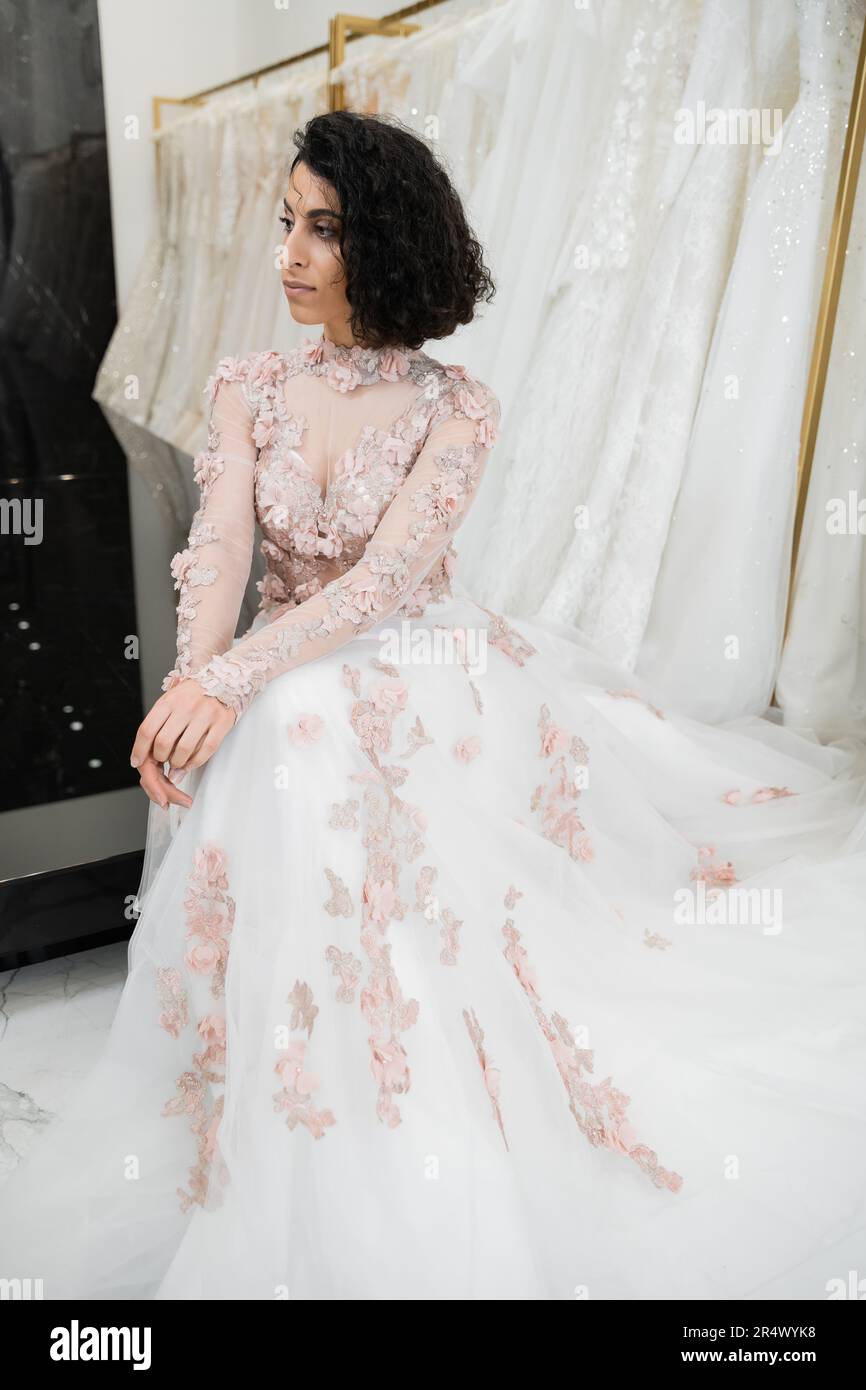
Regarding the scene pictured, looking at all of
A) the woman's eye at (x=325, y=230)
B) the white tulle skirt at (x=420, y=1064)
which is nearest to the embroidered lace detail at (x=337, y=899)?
the white tulle skirt at (x=420, y=1064)

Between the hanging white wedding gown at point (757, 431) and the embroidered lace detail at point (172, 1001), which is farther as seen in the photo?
the hanging white wedding gown at point (757, 431)

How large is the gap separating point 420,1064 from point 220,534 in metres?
0.78

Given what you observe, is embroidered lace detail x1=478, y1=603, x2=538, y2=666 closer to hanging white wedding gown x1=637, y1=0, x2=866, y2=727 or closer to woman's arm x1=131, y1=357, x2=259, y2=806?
woman's arm x1=131, y1=357, x2=259, y2=806

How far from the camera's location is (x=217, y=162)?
16.8ft

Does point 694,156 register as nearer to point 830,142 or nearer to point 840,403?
point 830,142

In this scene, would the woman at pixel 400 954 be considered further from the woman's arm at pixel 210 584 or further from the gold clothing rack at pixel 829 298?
the gold clothing rack at pixel 829 298

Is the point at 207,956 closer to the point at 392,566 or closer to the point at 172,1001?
the point at 172,1001

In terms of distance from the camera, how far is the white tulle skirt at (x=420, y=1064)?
1.14 meters

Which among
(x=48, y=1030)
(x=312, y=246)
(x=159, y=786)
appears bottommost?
(x=48, y=1030)

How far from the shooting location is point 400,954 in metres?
1.27

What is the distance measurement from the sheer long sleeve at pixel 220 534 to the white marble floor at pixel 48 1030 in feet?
2.20

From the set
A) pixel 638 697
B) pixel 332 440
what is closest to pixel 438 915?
pixel 332 440
